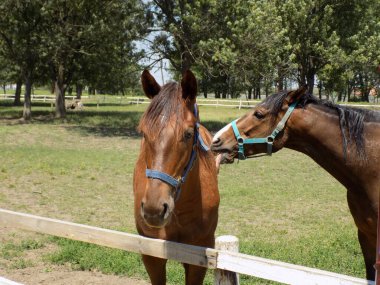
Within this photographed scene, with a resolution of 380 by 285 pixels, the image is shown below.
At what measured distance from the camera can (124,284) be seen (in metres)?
4.86

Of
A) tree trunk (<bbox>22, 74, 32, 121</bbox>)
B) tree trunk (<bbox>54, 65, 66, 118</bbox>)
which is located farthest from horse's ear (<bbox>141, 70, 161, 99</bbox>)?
tree trunk (<bbox>54, 65, 66, 118</bbox>)

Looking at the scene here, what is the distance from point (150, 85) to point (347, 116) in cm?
160

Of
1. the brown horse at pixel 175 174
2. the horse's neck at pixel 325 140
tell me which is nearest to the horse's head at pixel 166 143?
the brown horse at pixel 175 174

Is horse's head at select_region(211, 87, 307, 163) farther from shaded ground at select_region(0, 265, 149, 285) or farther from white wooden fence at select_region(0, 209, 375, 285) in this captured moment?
shaded ground at select_region(0, 265, 149, 285)

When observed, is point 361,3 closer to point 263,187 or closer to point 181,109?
point 263,187

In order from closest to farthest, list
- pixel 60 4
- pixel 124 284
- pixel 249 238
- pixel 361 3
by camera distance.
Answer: pixel 124 284 < pixel 249 238 < pixel 60 4 < pixel 361 3

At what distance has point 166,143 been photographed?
256 centimetres

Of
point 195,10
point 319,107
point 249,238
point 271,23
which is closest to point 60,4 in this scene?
point 195,10

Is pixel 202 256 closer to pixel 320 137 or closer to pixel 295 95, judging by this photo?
pixel 320 137

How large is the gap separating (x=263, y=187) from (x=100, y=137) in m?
10.3

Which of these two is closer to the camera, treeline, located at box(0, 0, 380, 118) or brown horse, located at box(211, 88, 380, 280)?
brown horse, located at box(211, 88, 380, 280)

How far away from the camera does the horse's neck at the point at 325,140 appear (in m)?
3.36

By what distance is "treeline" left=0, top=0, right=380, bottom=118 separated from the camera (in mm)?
18469

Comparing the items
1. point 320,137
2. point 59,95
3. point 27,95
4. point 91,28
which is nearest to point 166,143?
point 320,137
